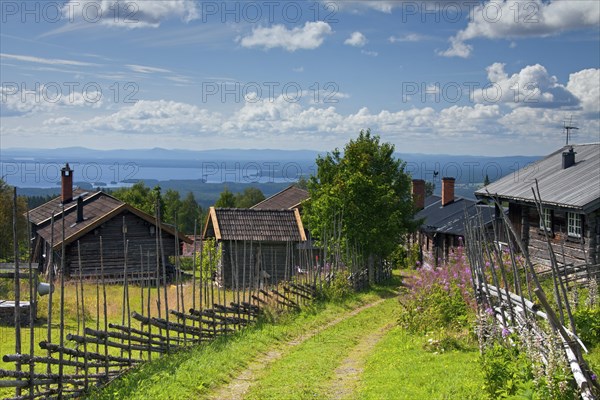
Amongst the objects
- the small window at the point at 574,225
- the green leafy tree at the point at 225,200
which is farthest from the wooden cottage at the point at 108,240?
the green leafy tree at the point at 225,200

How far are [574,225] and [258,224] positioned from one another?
14858 mm

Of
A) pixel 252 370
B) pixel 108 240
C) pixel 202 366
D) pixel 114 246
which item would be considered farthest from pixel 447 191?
pixel 202 366

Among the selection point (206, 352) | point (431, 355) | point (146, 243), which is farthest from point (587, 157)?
point (146, 243)

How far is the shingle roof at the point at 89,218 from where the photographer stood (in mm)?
31016

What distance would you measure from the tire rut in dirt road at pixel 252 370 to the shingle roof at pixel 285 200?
23605mm

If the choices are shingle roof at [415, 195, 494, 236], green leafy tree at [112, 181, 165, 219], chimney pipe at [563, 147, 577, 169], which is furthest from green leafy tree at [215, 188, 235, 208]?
chimney pipe at [563, 147, 577, 169]

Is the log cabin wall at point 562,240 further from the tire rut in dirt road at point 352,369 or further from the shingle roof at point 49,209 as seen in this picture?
the shingle roof at point 49,209

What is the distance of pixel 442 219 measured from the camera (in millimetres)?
35781

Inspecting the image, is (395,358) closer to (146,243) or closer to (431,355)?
(431,355)

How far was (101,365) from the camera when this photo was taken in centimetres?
1120

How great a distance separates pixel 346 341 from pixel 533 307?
20.1 ft

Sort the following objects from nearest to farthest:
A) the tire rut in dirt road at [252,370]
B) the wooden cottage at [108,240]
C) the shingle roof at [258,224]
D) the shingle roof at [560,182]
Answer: the tire rut in dirt road at [252,370]
the shingle roof at [560,182]
the shingle roof at [258,224]
the wooden cottage at [108,240]

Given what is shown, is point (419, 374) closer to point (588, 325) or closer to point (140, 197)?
point (588, 325)

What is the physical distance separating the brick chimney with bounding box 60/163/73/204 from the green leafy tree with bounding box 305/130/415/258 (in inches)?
613
